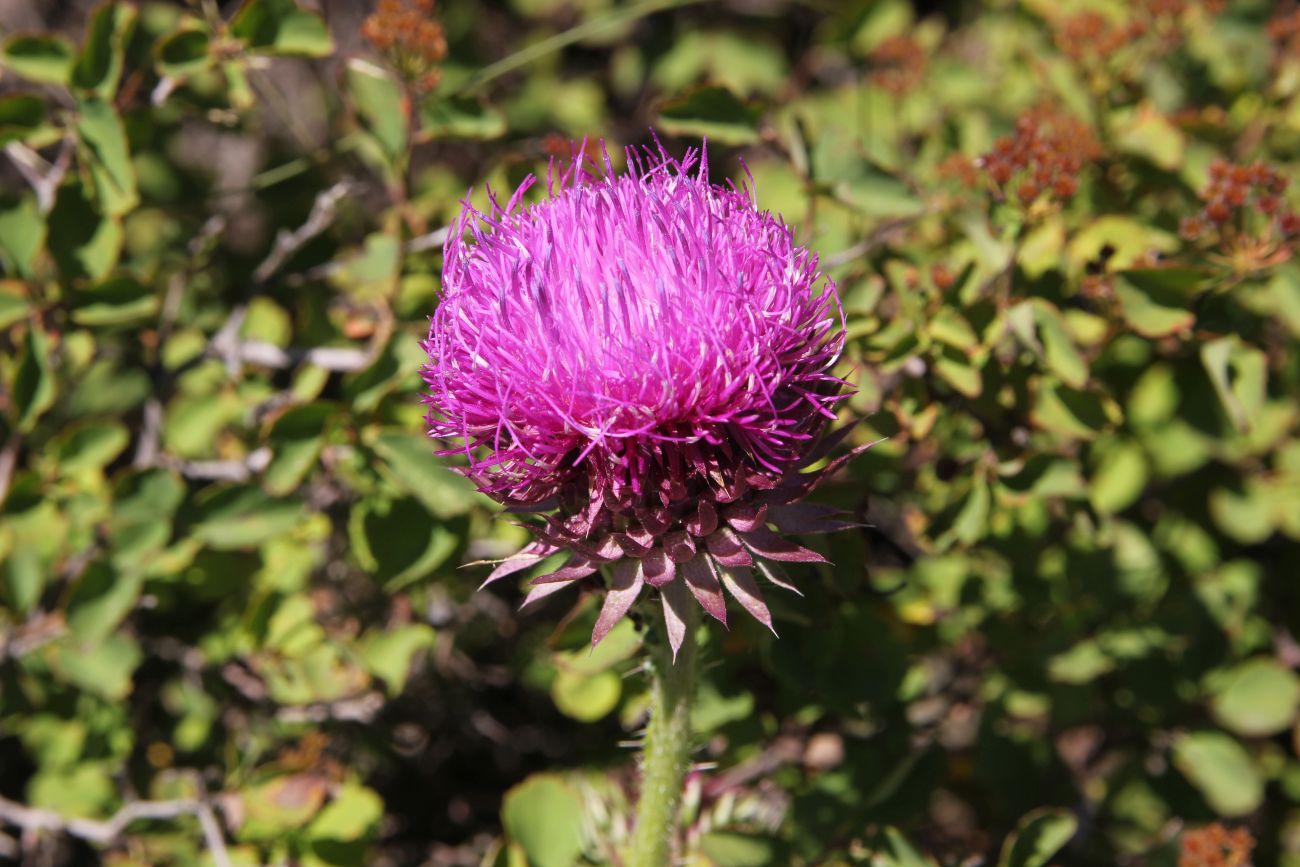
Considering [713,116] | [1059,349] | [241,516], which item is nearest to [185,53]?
[241,516]

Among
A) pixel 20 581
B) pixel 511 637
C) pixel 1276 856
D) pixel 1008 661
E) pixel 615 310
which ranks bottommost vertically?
pixel 1276 856

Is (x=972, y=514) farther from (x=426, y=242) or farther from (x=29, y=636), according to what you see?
(x=29, y=636)

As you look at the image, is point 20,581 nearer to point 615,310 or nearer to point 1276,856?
point 615,310

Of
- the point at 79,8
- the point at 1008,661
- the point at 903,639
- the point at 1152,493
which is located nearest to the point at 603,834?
the point at 903,639

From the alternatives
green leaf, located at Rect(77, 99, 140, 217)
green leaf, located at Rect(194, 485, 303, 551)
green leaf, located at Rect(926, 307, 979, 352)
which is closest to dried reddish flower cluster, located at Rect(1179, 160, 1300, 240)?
green leaf, located at Rect(926, 307, 979, 352)

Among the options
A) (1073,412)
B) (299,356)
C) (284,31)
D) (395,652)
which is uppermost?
(284,31)

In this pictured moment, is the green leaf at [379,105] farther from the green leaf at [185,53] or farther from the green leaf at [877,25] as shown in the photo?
the green leaf at [877,25]

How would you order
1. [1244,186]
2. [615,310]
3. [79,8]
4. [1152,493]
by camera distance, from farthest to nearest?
[79,8] → [1152,493] → [1244,186] → [615,310]
